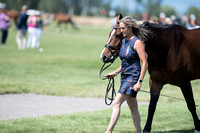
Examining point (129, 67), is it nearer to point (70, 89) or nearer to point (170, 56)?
point (170, 56)

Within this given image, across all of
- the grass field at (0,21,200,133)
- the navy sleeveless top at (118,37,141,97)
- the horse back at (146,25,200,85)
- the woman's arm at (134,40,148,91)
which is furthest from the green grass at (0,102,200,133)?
→ the woman's arm at (134,40,148,91)

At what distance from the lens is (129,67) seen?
562 centimetres

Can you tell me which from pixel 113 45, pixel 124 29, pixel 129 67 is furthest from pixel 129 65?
pixel 124 29

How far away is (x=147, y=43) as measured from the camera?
Result: 248 inches

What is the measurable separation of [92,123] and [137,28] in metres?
2.22

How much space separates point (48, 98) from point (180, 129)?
13.3 ft

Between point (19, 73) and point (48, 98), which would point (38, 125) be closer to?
point (48, 98)

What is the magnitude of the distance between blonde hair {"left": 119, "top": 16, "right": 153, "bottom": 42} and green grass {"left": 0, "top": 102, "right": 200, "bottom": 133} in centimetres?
183

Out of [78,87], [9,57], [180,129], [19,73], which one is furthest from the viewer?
[9,57]

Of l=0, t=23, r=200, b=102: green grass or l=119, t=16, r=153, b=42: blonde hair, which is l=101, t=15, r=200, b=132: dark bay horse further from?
l=0, t=23, r=200, b=102: green grass

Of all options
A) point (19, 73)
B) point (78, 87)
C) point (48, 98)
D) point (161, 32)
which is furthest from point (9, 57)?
point (161, 32)

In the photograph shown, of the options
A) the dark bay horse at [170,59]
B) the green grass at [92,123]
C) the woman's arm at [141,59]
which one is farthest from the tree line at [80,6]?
the woman's arm at [141,59]

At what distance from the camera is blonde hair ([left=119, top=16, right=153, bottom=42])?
18.5 feet

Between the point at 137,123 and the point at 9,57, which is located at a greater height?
the point at 137,123
